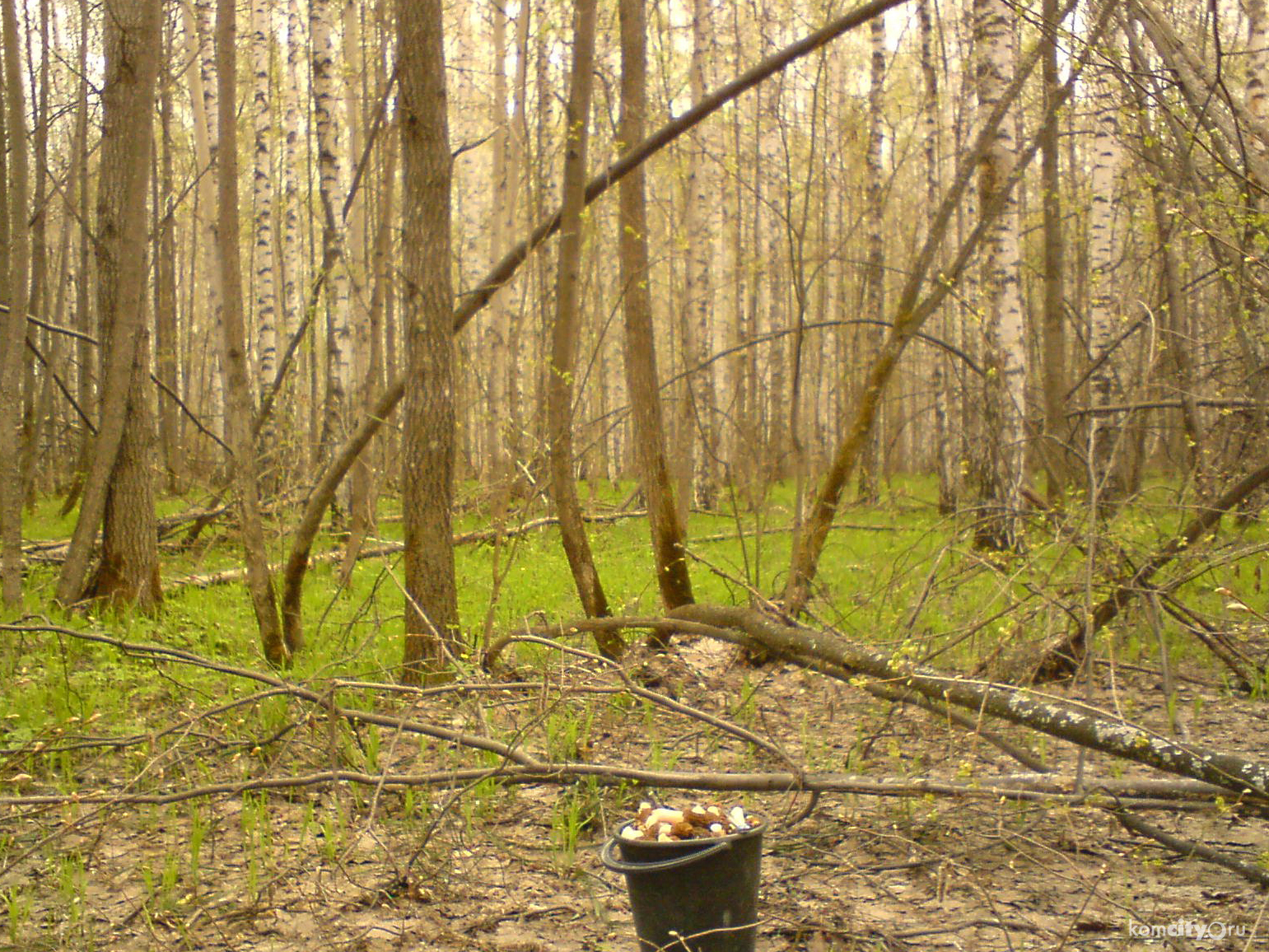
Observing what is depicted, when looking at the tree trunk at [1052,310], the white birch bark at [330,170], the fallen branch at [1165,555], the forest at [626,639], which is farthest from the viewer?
the white birch bark at [330,170]

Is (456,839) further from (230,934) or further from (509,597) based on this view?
(509,597)

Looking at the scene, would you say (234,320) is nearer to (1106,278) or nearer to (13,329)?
(13,329)

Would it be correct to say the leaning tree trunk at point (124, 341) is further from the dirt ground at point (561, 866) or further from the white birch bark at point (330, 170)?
the white birch bark at point (330, 170)

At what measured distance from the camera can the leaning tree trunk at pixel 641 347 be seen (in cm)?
634

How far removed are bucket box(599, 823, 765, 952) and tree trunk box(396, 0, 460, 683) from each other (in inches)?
97.4

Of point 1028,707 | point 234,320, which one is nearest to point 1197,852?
point 1028,707

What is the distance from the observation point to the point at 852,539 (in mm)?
12250

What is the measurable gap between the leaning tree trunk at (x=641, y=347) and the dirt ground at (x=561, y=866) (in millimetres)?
1919

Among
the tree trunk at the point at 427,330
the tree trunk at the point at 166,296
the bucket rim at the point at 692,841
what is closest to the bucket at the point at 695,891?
the bucket rim at the point at 692,841

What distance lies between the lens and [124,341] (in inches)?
261

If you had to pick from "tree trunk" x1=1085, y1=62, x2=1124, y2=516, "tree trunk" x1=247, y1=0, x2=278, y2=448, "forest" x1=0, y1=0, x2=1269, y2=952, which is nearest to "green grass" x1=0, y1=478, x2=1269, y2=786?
"forest" x1=0, y1=0, x2=1269, y2=952

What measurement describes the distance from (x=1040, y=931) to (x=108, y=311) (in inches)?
271

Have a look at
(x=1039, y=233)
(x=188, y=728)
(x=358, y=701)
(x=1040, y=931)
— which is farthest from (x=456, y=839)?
(x=1039, y=233)

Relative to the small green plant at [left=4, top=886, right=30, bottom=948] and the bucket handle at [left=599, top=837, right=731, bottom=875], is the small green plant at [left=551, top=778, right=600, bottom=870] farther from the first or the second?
the small green plant at [left=4, top=886, right=30, bottom=948]
